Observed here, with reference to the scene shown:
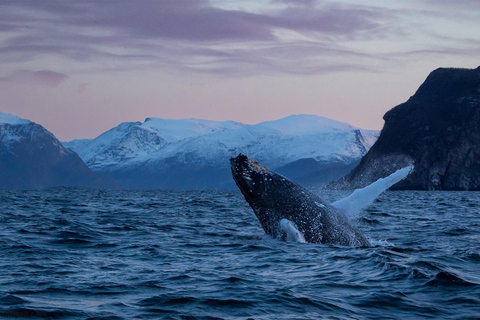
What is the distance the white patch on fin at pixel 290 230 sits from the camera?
1166 centimetres

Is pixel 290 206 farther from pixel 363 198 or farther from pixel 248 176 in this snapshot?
pixel 363 198

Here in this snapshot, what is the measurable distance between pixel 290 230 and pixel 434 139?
4401 inches

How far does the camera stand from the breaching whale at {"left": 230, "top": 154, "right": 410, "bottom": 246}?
1164 cm

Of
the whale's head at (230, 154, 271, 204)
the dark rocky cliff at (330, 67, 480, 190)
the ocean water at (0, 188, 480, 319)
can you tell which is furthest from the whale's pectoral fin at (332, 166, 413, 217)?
the dark rocky cliff at (330, 67, 480, 190)

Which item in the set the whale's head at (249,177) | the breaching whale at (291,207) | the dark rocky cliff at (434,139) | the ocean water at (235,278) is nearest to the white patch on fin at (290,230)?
the breaching whale at (291,207)

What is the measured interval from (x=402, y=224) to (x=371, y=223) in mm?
967

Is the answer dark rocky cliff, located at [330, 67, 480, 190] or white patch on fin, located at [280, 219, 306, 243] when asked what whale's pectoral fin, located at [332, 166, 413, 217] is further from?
dark rocky cliff, located at [330, 67, 480, 190]

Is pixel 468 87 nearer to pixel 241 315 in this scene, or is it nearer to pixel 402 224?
pixel 402 224

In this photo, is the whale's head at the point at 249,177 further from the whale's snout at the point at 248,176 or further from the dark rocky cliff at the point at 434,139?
the dark rocky cliff at the point at 434,139

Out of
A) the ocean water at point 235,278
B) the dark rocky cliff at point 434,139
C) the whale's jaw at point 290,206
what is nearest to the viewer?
the ocean water at point 235,278

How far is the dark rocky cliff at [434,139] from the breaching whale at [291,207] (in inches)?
3965

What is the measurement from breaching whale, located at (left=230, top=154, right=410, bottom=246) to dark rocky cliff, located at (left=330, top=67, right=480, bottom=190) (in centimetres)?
10071

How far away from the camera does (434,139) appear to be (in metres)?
117

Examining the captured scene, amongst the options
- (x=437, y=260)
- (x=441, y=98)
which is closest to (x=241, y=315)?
(x=437, y=260)
